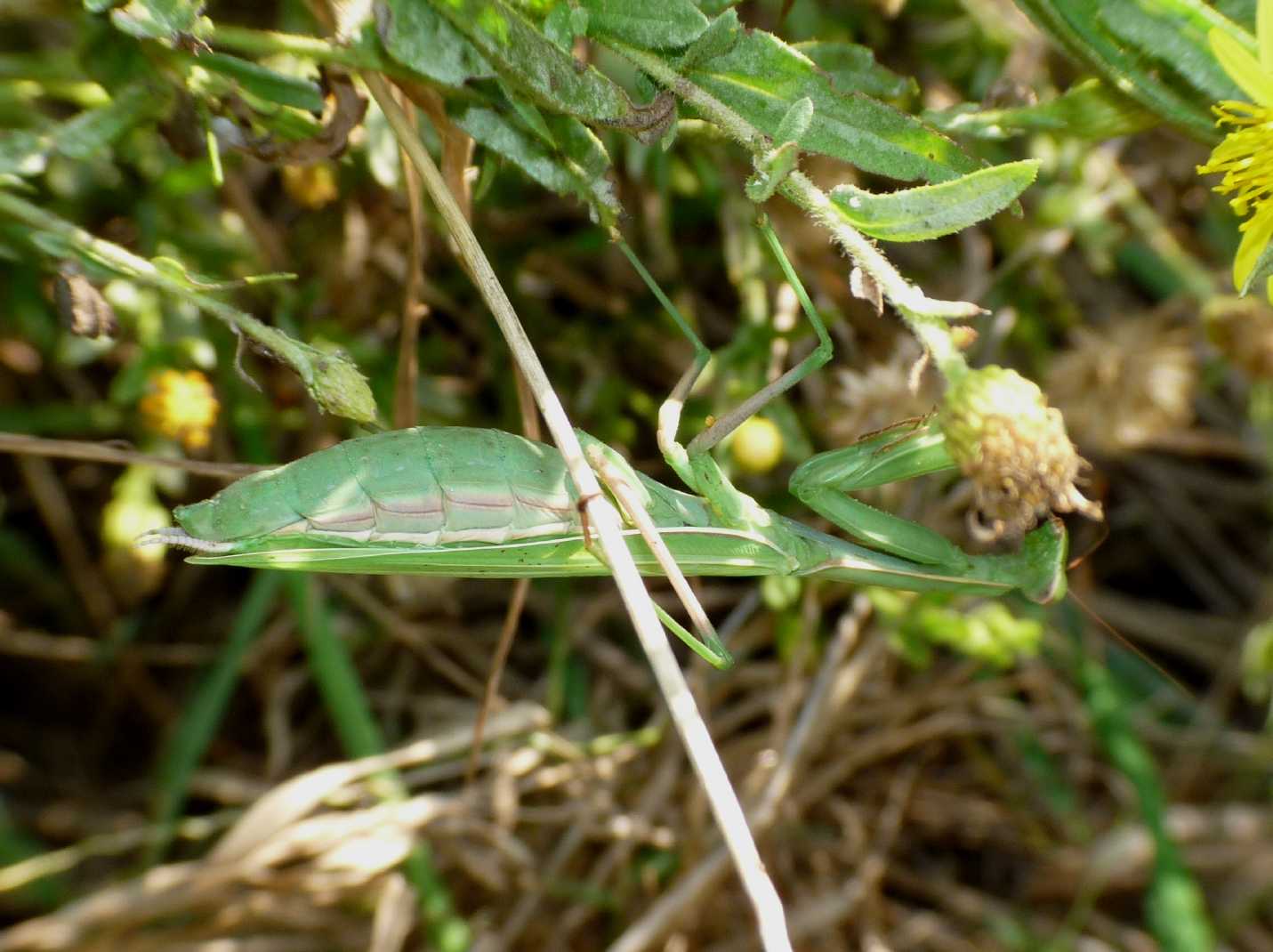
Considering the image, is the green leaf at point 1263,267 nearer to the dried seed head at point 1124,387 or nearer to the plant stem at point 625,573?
the plant stem at point 625,573

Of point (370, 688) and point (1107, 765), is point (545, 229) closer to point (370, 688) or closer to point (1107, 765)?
point (370, 688)

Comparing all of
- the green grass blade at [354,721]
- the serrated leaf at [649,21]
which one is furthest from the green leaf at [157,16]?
the green grass blade at [354,721]

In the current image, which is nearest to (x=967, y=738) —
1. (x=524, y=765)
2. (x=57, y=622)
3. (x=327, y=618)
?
(x=524, y=765)

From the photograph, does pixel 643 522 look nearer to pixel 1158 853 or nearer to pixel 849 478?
pixel 849 478

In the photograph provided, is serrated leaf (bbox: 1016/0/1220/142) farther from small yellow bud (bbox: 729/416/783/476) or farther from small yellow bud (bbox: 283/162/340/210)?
small yellow bud (bbox: 283/162/340/210)

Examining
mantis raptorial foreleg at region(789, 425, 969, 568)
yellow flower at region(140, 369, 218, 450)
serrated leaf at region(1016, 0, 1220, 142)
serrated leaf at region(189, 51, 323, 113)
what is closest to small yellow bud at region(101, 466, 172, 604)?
yellow flower at region(140, 369, 218, 450)

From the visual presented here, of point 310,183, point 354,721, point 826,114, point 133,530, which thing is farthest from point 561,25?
Answer: point 354,721
